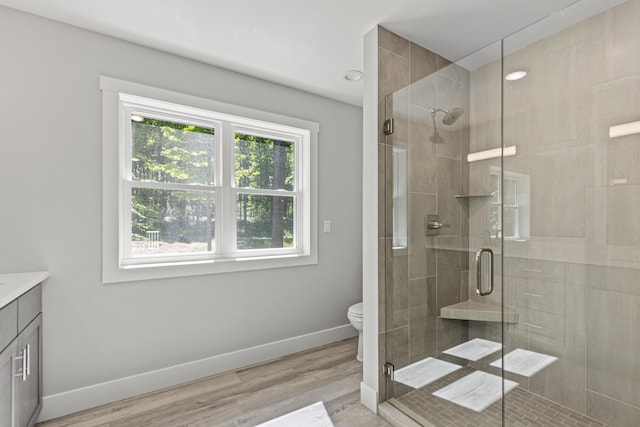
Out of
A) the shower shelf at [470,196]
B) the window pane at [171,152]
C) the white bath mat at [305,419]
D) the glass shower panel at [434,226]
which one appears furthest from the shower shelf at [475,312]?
the window pane at [171,152]

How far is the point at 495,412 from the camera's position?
1698mm

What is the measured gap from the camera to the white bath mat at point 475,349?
187 centimetres

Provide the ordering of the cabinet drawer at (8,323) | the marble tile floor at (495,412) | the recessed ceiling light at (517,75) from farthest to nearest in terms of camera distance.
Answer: the recessed ceiling light at (517,75)
the marble tile floor at (495,412)
the cabinet drawer at (8,323)

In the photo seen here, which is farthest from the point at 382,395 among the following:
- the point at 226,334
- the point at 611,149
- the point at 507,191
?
the point at 611,149

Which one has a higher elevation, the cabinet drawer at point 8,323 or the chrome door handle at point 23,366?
the cabinet drawer at point 8,323

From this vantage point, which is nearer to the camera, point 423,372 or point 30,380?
point 30,380

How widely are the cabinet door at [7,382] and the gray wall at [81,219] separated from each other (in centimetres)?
56

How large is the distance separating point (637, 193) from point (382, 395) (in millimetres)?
1787

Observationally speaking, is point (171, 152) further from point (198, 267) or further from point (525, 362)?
point (525, 362)

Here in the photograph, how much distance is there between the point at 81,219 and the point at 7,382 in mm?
966

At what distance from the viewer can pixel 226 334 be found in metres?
2.52

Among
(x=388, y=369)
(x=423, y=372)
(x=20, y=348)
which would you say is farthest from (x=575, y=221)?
(x=20, y=348)

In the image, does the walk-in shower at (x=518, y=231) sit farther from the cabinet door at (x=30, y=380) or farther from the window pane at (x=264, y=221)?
the cabinet door at (x=30, y=380)

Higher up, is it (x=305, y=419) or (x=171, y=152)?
(x=171, y=152)
